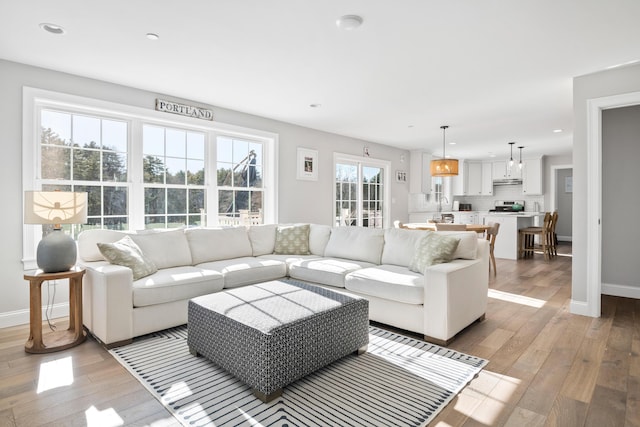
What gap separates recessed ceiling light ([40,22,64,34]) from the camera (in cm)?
261

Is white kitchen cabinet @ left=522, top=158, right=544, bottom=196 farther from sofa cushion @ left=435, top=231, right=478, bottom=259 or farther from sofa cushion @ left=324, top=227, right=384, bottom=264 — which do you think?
sofa cushion @ left=435, top=231, right=478, bottom=259

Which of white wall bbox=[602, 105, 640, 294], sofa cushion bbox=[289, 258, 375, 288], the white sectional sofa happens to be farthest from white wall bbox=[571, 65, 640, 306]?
sofa cushion bbox=[289, 258, 375, 288]

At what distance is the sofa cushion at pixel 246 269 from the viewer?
358 centimetres

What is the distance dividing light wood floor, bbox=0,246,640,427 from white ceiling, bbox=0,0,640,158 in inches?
97.5

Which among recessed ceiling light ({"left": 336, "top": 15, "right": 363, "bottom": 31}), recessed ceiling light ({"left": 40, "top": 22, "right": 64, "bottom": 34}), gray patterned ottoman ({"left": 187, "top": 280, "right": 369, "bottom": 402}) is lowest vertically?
gray patterned ottoman ({"left": 187, "top": 280, "right": 369, "bottom": 402})

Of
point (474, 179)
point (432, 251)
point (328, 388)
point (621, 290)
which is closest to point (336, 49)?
point (432, 251)

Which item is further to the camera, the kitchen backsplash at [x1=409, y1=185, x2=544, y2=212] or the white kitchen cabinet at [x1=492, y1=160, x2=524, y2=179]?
the white kitchen cabinet at [x1=492, y1=160, x2=524, y2=179]

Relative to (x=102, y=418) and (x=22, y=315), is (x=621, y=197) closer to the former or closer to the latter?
(x=102, y=418)

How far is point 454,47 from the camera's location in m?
2.99

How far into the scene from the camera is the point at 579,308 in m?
3.66

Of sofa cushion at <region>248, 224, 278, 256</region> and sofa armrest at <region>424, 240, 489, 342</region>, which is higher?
sofa cushion at <region>248, 224, 278, 256</region>

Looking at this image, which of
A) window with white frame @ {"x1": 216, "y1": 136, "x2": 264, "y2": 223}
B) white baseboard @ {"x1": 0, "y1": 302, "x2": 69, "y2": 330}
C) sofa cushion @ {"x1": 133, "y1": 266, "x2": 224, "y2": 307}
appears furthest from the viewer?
window with white frame @ {"x1": 216, "y1": 136, "x2": 264, "y2": 223}

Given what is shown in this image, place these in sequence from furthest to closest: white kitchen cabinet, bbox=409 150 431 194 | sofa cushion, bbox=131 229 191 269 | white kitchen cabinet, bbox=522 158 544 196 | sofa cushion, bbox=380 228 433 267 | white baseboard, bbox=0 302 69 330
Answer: white kitchen cabinet, bbox=522 158 544 196 → white kitchen cabinet, bbox=409 150 431 194 → sofa cushion, bbox=380 228 433 267 → sofa cushion, bbox=131 229 191 269 → white baseboard, bbox=0 302 69 330

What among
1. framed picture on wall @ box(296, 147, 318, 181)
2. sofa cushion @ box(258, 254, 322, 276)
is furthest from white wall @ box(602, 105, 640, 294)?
framed picture on wall @ box(296, 147, 318, 181)
